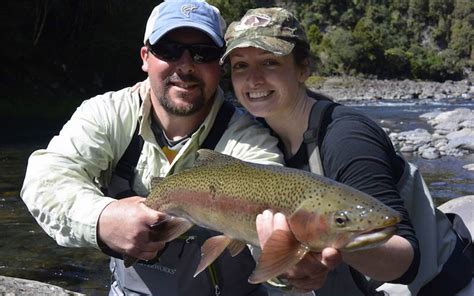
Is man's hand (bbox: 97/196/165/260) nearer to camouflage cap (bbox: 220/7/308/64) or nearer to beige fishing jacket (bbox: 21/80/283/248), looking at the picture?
beige fishing jacket (bbox: 21/80/283/248)

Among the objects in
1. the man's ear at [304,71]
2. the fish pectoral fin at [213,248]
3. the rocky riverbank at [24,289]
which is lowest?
the rocky riverbank at [24,289]

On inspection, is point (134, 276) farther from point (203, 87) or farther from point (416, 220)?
point (416, 220)

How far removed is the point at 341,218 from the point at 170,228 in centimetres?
94

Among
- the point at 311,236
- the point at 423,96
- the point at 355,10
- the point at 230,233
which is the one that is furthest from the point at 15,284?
the point at 355,10

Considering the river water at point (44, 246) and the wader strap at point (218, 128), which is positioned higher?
the wader strap at point (218, 128)

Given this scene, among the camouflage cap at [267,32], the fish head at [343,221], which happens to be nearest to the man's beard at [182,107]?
the camouflage cap at [267,32]

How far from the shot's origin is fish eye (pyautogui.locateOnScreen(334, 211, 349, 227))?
84.5 inches

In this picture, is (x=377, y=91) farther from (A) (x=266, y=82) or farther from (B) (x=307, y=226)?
(B) (x=307, y=226)

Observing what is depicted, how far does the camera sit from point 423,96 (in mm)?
52594

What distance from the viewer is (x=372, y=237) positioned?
2.09m

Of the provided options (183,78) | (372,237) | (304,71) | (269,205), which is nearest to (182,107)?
(183,78)

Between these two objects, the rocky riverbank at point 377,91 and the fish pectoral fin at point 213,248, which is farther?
the rocky riverbank at point 377,91

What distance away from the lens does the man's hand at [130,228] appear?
2740 mm

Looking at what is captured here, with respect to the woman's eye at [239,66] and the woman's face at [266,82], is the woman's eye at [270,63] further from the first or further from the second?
the woman's eye at [239,66]
